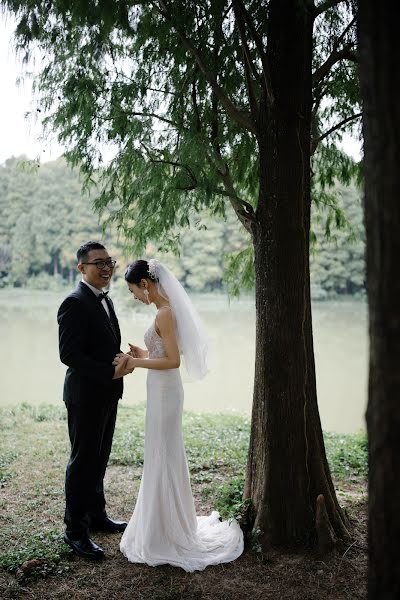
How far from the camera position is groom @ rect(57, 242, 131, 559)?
13.0 ft

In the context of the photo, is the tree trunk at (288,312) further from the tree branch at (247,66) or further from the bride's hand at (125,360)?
the bride's hand at (125,360)

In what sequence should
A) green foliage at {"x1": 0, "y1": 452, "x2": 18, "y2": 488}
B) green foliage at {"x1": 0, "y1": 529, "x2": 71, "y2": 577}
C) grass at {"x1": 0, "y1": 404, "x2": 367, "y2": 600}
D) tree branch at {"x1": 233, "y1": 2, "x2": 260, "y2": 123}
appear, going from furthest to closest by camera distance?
green foliage at {"x1": 0, "y1": 452, "x2": 18, "y2": 488}, tree branch at {"x1": 233, "y1": 2, "x2": 260, "y2": 123}, green foliage at {"x1": 0, "y1": 529, "x2": 71, "y2": 577}, grass at {"x1": 0, "y1": 404, "x2": 367, "y2": 600}

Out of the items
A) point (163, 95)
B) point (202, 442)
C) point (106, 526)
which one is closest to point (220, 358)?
point (202, 442)

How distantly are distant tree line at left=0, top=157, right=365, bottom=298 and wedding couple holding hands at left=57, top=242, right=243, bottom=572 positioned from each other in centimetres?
2405

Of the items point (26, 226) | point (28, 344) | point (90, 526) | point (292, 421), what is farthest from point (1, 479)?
point (26, 226)

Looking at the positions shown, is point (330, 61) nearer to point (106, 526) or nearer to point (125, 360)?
point (125, 360)

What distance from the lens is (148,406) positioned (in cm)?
411

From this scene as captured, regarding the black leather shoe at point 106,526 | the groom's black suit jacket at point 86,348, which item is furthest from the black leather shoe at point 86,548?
the groom's black suit jacket at point 86,348

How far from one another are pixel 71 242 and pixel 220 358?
2076cm

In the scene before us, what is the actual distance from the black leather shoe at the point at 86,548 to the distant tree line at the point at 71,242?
24.4m

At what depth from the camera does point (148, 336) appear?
162 inches

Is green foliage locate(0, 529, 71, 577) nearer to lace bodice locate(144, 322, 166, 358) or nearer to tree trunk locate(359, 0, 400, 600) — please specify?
lace bodice locate(144, 322, 166, 358)

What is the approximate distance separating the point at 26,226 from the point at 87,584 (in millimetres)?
36359

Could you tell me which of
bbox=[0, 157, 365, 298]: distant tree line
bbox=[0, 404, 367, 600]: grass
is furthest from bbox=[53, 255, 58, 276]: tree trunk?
bbox=[0, 404, 367, 600]: grass
